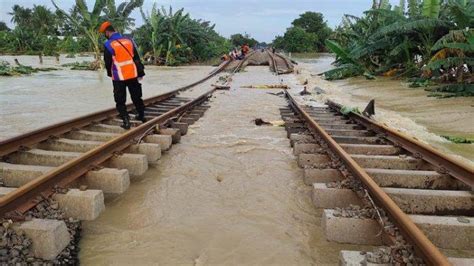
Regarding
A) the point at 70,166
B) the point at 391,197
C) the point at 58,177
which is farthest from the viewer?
the point at 70,166

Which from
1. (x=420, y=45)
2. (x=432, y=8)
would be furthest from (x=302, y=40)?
(x=432, y=8)

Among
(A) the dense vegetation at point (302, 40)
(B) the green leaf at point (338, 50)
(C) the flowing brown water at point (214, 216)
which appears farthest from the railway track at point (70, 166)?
(A) the dense vegetation at point (302, 40)

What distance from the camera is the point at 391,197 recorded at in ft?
11.3

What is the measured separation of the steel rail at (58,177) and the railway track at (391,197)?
7.18 ft

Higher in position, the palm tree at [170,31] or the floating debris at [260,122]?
the palm tree at [170,31]

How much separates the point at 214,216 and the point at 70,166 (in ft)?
4.59

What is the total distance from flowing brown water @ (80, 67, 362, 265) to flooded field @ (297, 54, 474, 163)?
2.70m

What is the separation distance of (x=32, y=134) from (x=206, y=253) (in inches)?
122

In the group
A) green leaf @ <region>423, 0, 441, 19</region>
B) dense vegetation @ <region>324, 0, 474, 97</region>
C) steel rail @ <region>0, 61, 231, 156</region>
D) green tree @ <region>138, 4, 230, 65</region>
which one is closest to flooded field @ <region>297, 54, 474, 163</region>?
dense vegetation @ <region>324, 0, 474, 97</region>

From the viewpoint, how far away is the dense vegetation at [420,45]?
10852mm

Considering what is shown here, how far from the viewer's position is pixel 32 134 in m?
5.04

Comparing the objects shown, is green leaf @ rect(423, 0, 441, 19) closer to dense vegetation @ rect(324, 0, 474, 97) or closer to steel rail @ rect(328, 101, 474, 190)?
dense vegetation @ rect(324, 0, 474, 97)

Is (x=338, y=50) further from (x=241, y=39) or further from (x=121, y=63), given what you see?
(x=241, y=39)

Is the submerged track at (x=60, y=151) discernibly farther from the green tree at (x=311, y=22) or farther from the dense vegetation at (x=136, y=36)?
the green tree at (x=311, y=22)
